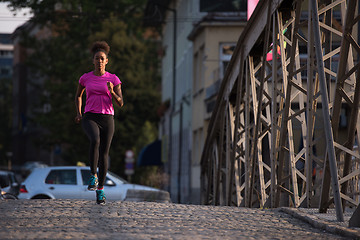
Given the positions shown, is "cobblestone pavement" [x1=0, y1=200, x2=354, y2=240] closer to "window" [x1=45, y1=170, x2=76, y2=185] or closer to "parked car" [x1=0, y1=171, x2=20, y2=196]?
"window" [x1=45, y1=170, x2=76, y2=185]

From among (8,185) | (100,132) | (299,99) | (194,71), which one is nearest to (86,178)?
(8,185)

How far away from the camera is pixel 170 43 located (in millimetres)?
51375

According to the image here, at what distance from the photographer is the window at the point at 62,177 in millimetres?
24062

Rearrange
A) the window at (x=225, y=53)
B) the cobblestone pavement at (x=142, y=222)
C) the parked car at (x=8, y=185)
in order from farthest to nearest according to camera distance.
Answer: the window at (x=225, y=53), the parked car at (x=8, y=185), the cobblestone pavement at (x=142, y=222)

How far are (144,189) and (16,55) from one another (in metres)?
99.4

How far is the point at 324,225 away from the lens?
29.5ft

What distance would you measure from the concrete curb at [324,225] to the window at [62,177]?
45.6ft

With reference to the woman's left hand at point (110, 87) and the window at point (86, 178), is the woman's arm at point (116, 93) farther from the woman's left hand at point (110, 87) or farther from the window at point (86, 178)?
the window at point (86, 178)

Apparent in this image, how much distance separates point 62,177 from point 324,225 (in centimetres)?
1578

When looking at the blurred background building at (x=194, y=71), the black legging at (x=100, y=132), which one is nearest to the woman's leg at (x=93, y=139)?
the black legging at (x=100, y=132)

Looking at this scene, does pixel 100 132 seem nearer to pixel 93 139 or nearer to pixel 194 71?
pixel 93 139

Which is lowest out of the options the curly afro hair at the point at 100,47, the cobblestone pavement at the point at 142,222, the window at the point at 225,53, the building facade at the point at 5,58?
the cobblestone pavement at the point at 142,222

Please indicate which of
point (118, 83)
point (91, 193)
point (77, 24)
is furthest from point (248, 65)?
point (77, 24)

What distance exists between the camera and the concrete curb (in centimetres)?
833
